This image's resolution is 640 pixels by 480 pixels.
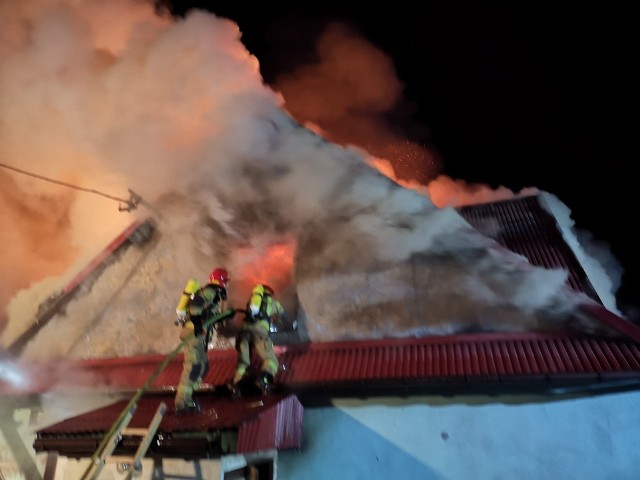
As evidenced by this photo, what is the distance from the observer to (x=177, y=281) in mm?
7551

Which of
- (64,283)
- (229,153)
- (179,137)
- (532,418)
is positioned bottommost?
(532,418)

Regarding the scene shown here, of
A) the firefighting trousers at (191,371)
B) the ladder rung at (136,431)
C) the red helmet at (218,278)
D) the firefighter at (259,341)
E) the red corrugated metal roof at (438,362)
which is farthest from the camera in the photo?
the red helmet at (218,278)

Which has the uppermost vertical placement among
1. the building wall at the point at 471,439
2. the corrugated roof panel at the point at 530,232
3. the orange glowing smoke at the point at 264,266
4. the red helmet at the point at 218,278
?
the corrugated roof panel at the point at 530,232

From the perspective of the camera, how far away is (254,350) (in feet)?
19.0

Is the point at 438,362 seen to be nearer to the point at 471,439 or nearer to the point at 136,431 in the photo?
the point at 471,439

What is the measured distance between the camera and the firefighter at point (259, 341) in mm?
5488

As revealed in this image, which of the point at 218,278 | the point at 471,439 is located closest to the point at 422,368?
the point at 471,439

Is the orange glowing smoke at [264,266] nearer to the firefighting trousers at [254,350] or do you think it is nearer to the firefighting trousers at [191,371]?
the firefighting trousers at [254,350]

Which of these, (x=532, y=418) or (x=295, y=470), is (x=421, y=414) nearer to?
(x=532, y=418)

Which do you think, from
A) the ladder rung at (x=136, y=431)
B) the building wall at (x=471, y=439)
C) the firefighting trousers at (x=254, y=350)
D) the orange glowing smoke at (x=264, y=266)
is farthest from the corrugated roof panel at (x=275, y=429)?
the orange glowing smoke at (x=264, y=266)

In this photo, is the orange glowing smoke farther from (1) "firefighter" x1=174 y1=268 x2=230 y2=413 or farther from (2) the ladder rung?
(2) the ladder rung

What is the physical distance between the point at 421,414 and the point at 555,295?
228 cm

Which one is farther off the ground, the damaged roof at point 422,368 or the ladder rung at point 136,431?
the damaged roof at point 422,368

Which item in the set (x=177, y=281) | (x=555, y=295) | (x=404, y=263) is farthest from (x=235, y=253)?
(x=555, y=295)
